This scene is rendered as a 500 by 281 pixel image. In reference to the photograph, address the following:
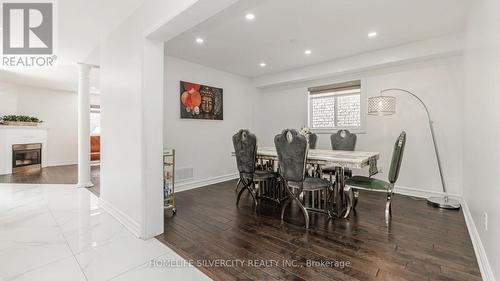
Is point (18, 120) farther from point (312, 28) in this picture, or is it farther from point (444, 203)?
point (444, 203)

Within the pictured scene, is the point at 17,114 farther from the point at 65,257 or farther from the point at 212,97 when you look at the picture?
the point at 65,257

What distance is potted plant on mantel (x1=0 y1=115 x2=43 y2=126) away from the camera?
18.8 ft

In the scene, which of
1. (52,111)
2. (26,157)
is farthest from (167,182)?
(52,111)

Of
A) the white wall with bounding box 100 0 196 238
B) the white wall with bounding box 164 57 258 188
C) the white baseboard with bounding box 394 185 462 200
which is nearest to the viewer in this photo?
the white wall with bounding box 100 0 196 238

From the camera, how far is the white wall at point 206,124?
4.12 m

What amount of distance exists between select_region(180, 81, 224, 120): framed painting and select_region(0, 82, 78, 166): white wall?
5.63 meters

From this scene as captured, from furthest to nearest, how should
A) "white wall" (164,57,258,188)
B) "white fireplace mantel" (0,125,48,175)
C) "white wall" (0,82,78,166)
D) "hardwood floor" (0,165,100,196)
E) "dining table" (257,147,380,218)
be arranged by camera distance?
"white wall" (0,82,78,166), "white fireplace mantel" (0,125,48,175), "hardwood floor" (0,165,100,196), "white wall" (164,57,258,188), "dining table" (257,147,380,218)

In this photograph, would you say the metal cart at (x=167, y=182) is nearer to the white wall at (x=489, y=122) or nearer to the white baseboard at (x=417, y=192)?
the white wall at (x=489, y=122)

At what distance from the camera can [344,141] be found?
3971 mm

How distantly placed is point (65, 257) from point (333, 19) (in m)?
3.75

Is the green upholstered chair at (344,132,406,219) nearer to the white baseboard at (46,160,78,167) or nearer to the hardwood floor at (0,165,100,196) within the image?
the hardwood floor at (0,165,100,196)

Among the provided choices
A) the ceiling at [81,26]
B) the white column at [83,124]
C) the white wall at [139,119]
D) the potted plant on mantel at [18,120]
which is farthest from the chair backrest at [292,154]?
the potted plant on mantel at [18,120]

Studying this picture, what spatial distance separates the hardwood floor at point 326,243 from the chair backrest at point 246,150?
23.2 inches

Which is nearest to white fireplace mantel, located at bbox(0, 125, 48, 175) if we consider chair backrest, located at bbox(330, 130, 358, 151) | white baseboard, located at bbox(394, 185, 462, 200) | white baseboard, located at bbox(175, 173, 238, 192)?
white baseboard, located at bbox(175, 173, 238, 192)
